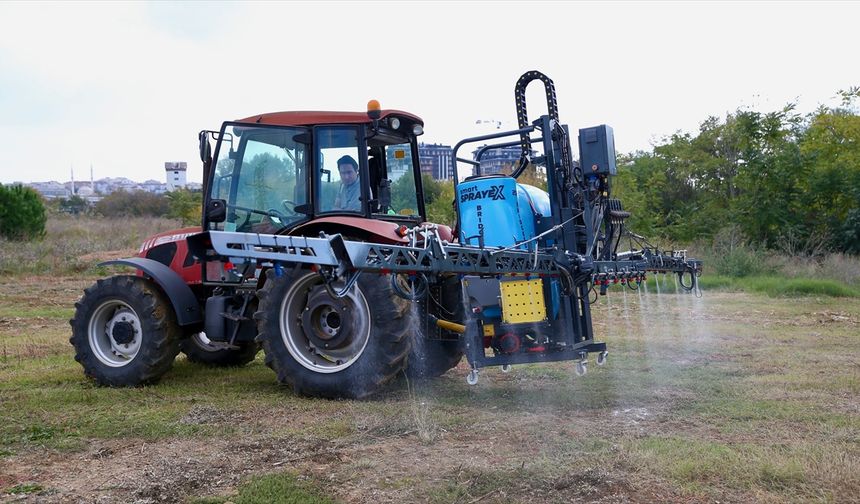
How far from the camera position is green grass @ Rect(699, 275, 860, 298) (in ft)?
53.4

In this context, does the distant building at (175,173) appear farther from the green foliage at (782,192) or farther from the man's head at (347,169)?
the man's head at (347,169)

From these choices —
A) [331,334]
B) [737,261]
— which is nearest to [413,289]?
[331,334]

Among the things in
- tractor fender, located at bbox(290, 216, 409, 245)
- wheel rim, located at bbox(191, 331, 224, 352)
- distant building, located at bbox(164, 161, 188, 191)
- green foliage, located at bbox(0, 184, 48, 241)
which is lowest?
wheel rim, located at bbox(191, 331, 224, 352)

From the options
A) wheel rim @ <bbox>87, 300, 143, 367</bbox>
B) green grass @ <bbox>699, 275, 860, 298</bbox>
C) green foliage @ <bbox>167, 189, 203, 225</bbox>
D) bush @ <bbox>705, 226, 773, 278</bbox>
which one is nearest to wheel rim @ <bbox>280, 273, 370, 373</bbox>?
wheel rim @ <bbox>87, 300, 143, 367</bbox>

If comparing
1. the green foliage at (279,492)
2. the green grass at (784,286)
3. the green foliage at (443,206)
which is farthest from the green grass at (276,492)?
the green foliage at (443,206)

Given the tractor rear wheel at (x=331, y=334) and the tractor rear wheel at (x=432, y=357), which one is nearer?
the tractor rear wheel at (x=331, y=334)

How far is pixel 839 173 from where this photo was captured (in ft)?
72.8

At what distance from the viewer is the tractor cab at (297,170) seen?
7066 mm

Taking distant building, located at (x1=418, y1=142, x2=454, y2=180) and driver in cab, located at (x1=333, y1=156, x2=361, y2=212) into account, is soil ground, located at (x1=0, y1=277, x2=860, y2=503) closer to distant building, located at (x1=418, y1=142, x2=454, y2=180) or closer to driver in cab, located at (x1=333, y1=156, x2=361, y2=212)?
driver in cab, located at (x1=333, y1=156, x2=361, y2=212)

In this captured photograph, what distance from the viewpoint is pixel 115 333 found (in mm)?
7254

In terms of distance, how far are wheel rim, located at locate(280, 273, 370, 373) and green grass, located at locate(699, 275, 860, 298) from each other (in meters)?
12.4

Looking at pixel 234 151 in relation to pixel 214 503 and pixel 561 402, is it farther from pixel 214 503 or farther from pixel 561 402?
pixel 214 503

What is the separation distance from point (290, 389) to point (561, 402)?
2328 mm

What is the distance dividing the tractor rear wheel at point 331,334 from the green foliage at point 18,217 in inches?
1000
